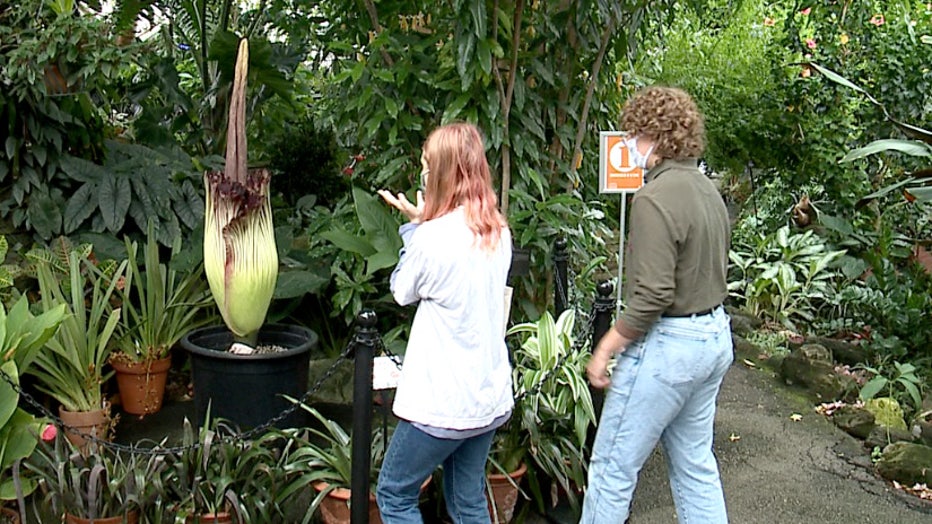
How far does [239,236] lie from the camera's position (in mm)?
3406

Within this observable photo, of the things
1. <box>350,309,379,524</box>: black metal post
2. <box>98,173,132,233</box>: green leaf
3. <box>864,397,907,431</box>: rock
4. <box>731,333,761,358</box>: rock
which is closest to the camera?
<box>350,309,379,524</box>: black metal post

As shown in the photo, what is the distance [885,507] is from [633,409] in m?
1.64

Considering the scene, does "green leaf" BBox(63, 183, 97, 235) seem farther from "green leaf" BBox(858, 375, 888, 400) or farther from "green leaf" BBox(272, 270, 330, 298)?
"green leaf" BBox(858, 375, 888, 400)

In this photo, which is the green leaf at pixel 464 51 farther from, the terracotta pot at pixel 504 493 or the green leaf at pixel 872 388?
the green leaf at pixel 872 388

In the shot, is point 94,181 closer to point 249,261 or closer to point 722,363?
point 249,261

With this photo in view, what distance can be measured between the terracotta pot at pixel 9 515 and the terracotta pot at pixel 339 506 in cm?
99

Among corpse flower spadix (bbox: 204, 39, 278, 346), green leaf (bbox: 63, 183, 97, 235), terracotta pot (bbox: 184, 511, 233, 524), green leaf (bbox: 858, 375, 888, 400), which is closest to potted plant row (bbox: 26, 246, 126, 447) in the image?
corpse flower spadix (bbox: 204, 39, 278, 346)

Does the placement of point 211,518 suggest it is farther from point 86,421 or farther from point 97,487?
point 86,421

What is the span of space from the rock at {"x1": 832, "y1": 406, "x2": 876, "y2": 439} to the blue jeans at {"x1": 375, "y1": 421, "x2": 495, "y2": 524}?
2375mm

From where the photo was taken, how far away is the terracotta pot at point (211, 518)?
8.74ft

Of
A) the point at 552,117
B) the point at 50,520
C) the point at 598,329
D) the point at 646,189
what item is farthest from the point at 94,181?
the point at 646,189

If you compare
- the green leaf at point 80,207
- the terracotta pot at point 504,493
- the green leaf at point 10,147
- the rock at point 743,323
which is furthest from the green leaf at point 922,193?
the green leaf at point 10,147

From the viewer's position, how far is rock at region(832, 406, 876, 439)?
13.3ft

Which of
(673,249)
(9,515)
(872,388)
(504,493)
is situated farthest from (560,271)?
(9,515)
